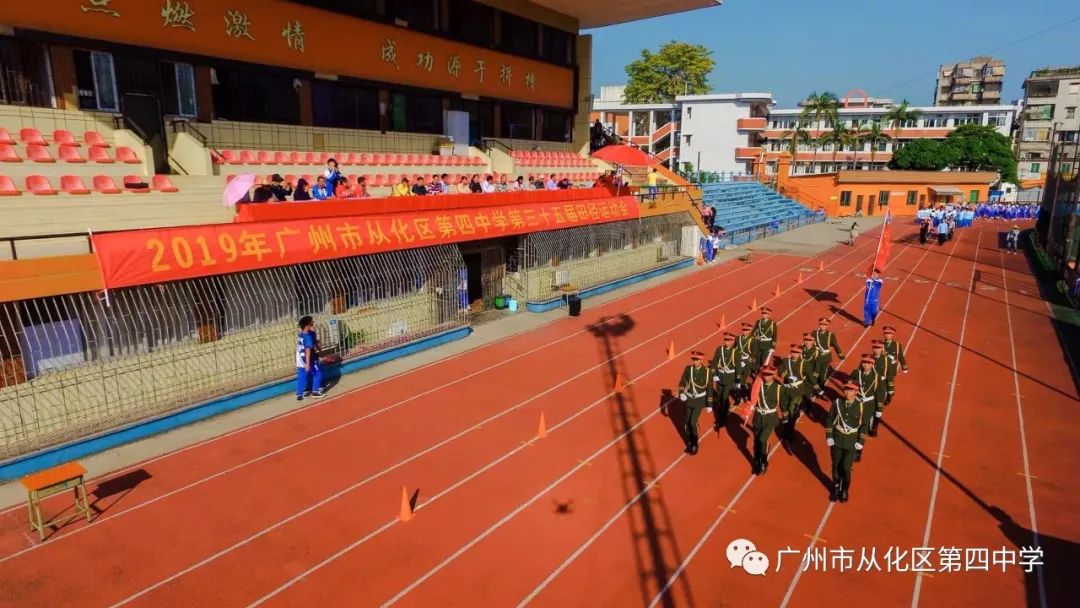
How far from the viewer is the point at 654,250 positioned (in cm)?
3053

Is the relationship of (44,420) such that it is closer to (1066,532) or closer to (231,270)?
(231,270)

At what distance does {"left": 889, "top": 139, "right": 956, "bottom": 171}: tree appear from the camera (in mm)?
72162

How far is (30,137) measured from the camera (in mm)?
13781

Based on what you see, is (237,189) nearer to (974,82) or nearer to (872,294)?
(872,294)

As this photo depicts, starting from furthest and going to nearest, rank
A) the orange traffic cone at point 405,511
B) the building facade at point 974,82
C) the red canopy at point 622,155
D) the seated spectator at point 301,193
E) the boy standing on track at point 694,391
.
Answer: the building facade at point 974,82, the red canopy at point 622,155, the seated spectator at point 301,193, the boy standing on track at point 694,391, the orange traffic cone at point 405,511

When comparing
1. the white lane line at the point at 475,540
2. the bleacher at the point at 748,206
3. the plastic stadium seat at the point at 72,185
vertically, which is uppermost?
the plastic stadium seat at the point at 72,185

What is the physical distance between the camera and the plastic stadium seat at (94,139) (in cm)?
1473

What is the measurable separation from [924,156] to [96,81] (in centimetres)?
8020

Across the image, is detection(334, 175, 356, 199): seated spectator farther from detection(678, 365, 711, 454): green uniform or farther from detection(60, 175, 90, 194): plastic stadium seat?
detection(678, 365, 711, 454): green uniform

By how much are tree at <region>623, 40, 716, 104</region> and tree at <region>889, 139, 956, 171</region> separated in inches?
993

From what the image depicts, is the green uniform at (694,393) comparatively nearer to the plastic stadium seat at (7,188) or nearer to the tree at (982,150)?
the plastic stadium seat at (7,188)

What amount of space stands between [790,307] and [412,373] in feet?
49.1

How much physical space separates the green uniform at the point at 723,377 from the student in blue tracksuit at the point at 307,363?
8.57 meters

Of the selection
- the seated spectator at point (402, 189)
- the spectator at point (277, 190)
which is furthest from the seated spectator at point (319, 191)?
the seated spectator at point (402, 189)
